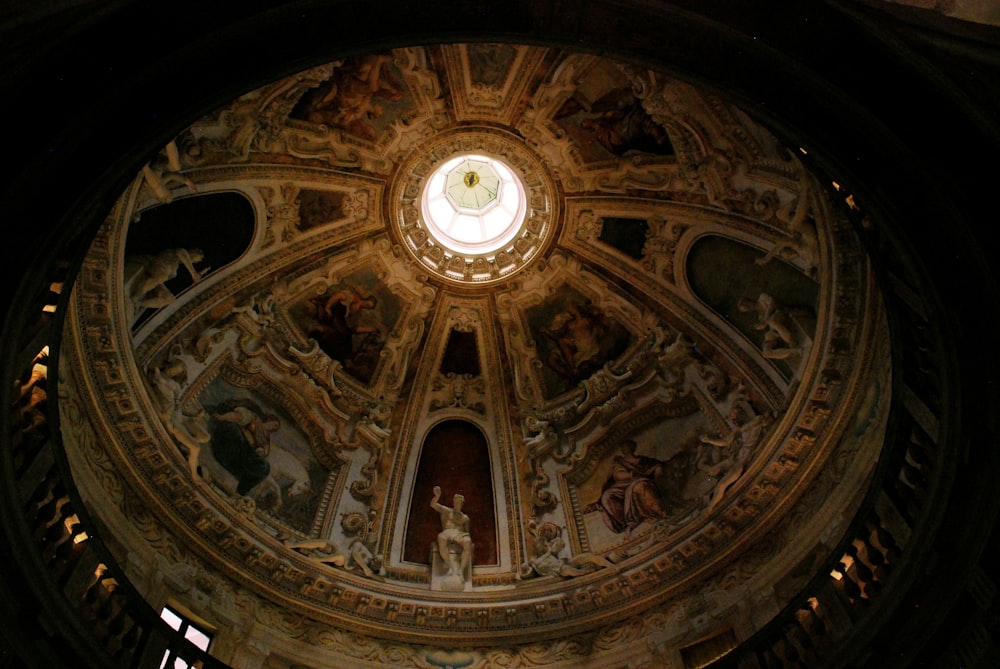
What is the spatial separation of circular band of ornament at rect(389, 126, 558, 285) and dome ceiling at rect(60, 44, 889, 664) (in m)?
0.07

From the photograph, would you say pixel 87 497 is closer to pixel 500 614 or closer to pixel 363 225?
pixel 500 614

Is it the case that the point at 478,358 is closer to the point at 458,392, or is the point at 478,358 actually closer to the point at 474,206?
the point at 458,392

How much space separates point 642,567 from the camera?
41.8 feet

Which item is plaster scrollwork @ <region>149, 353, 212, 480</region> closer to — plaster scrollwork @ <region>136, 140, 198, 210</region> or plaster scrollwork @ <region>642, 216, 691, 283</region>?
plaster scrollwork @ <region>136, 140, 198, 210</region>

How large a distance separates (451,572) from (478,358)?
5.22 metres

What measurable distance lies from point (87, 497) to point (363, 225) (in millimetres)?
8191

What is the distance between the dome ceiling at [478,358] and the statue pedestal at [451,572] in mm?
128

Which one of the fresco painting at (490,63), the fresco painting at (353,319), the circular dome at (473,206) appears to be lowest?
the fresco painting at (353,319)

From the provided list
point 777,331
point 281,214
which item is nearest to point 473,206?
point 281,214

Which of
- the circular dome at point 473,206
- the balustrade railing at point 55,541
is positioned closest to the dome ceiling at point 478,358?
the circular dome at point 473,206

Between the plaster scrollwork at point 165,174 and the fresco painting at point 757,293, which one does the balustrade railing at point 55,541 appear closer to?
the plaster scrollwork at point 165,174

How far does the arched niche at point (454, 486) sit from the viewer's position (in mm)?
14555

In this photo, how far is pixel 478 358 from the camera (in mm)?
17875

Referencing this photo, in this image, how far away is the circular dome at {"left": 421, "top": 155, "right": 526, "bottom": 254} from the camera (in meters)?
19.0
